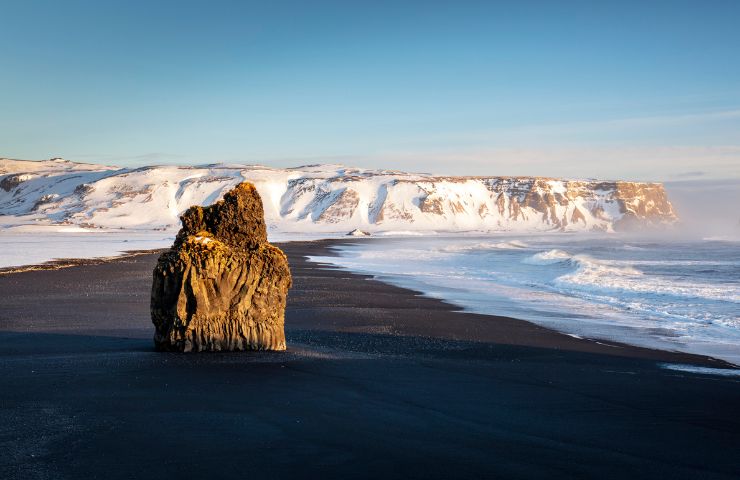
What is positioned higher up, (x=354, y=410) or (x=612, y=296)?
(x=354, y=410)

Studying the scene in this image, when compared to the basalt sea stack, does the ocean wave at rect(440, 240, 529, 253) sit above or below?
below

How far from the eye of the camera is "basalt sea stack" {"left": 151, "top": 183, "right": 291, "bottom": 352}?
30.4 feet

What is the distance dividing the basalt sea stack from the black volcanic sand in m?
0.33

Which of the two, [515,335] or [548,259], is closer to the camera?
[515,335]

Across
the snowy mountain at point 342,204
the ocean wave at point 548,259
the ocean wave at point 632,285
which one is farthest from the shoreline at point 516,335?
the snowy mountain at point 342,204

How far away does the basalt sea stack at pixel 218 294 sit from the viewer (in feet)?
30.4

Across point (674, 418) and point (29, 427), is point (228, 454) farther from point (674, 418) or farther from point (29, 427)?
point (674, 418)

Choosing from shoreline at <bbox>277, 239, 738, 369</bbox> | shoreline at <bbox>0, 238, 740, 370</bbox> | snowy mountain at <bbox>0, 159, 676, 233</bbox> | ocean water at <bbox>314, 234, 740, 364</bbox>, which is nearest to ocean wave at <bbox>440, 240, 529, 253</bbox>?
ocean water at <bbox>314, 234, 740, 364</bbox>

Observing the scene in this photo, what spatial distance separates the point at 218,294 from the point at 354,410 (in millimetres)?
3436

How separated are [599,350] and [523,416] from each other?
5.75 metres

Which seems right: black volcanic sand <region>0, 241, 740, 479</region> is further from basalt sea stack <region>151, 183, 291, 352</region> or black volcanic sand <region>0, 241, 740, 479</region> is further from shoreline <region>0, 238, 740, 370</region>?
basalt sea stack <region>151, 183, 291, 352</region>

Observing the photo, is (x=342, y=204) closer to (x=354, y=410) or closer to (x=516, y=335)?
(x=516, y=335)

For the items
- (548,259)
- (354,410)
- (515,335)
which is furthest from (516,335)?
(548,259)

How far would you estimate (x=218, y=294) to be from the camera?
9383mm
